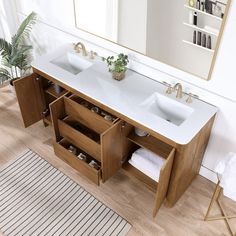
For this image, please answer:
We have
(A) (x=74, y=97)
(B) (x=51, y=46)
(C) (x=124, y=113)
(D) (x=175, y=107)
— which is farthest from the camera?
(B) (x=51, y=46)

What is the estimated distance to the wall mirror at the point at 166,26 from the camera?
173 cm

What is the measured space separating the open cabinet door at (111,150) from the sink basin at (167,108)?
0.83 feet

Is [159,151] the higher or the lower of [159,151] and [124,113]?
the lower

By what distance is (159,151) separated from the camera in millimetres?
2021

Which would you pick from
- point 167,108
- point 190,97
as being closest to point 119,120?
point 167,108

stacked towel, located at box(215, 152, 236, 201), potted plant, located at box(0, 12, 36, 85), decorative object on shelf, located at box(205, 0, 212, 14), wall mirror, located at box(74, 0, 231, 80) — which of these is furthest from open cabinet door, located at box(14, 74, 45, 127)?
stacked towel, located at box(215, 152, 236, 201)

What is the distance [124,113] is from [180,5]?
73 centimetres

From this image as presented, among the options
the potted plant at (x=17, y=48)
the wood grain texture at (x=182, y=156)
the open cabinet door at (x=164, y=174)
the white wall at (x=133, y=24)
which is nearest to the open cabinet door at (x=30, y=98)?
the wood grain texture at (x=182, y=156)

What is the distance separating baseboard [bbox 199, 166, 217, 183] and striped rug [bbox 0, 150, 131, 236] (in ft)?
2.44

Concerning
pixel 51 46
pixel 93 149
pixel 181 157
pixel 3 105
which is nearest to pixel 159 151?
pixel 181 157

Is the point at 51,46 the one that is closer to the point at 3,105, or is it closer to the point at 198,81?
the point at 3,105

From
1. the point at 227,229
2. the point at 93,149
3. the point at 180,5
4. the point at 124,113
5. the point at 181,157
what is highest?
the point at 180,5

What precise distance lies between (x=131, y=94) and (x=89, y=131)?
0.51 m

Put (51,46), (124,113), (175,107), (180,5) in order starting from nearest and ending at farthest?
1. (180,5)
2. (124,113)
3. (175,107)
4. (51,46)
